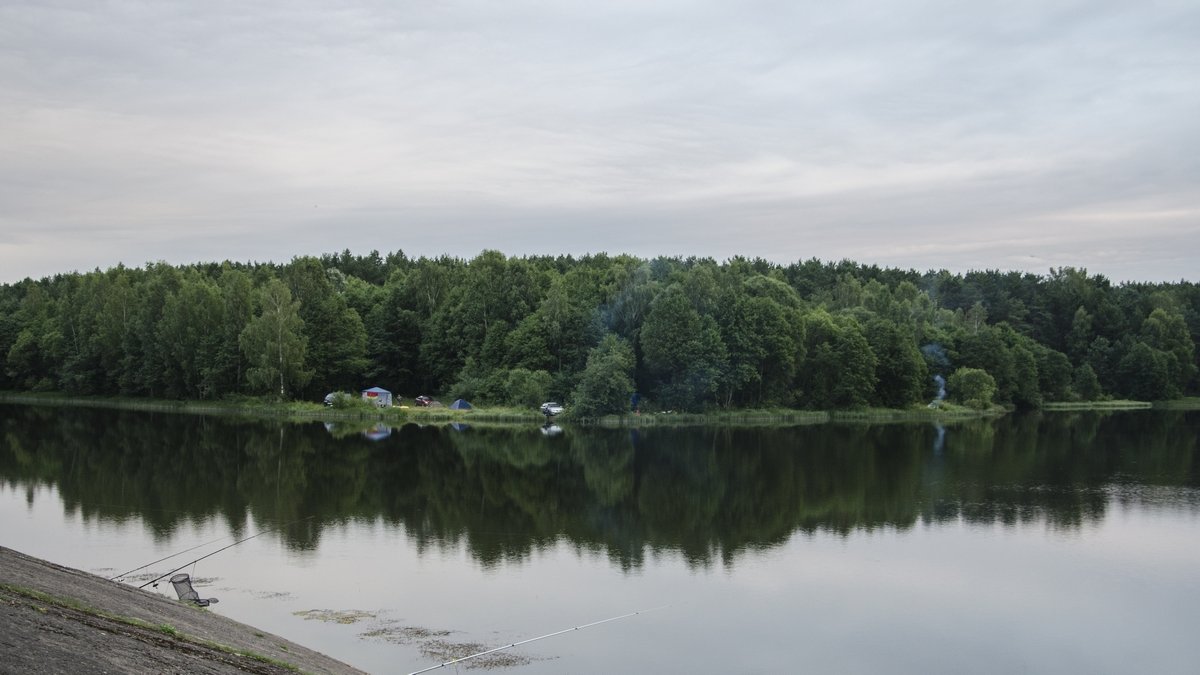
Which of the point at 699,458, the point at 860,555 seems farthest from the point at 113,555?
the point at 699,458

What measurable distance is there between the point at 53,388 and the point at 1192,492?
3609 inches

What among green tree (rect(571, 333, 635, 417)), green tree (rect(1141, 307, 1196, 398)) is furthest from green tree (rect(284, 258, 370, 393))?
green tree (rect(1141, 307, 1196, 398))

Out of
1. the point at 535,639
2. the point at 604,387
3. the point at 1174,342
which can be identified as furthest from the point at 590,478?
the point at 1174,342

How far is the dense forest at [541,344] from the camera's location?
241 feet

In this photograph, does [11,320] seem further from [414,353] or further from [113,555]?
[113,555]

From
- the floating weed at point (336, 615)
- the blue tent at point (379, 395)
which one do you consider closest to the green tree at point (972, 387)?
the blue tent at point (379, 395)

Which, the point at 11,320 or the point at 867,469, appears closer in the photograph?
the point at 867,469

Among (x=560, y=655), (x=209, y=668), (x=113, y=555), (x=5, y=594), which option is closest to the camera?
(x=209, y=668)

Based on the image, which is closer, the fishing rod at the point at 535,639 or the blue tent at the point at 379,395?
the fishing rod at the point at 535,639

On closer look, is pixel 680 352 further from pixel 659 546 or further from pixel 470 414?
pixel 659 546

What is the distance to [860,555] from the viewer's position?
2822cm

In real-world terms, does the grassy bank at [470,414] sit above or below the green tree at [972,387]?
below

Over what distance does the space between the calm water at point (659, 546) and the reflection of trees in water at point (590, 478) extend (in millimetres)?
229

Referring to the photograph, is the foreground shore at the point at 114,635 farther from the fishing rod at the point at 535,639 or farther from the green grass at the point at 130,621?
the fishing rod at the point at 535,639
